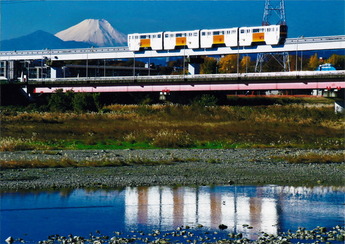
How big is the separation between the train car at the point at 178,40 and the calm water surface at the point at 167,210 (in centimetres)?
7592

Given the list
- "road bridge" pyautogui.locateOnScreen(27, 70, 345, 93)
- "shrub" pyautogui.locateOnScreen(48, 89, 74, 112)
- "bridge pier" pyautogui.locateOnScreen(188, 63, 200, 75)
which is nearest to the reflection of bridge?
"road bridge" pyautogui.locateOnScreen(27, 70, 345, 93)

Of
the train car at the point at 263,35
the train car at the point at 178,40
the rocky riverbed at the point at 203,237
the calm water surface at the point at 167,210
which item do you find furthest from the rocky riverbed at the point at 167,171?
the train car at the point at 178,40

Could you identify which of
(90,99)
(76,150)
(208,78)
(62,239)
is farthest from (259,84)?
(62,239)

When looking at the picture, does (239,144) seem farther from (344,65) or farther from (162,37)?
(344,65)

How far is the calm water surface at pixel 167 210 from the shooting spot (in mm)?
18516

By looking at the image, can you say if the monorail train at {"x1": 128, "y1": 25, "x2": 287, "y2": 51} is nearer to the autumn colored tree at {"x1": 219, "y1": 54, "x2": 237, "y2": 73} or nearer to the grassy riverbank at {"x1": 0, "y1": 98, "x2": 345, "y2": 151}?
the grassy riverbank at {"x1": 0, "y1": 98, "x2": 345, "y2": 151}

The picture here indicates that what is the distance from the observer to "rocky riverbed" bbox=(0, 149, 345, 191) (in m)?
26.5

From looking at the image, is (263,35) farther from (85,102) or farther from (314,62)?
(314,62)

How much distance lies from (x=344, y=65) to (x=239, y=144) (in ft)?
258

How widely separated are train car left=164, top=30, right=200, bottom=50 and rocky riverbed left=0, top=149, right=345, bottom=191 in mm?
63493

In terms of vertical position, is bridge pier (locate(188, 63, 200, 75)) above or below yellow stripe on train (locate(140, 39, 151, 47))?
below

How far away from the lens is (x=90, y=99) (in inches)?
3260

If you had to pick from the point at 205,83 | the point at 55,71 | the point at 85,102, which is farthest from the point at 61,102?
the point at 55,71

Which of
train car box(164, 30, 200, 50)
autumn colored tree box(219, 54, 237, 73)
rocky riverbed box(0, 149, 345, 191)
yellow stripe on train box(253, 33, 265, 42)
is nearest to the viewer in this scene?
rocky riverbed box(0, 149, 345, 191)
